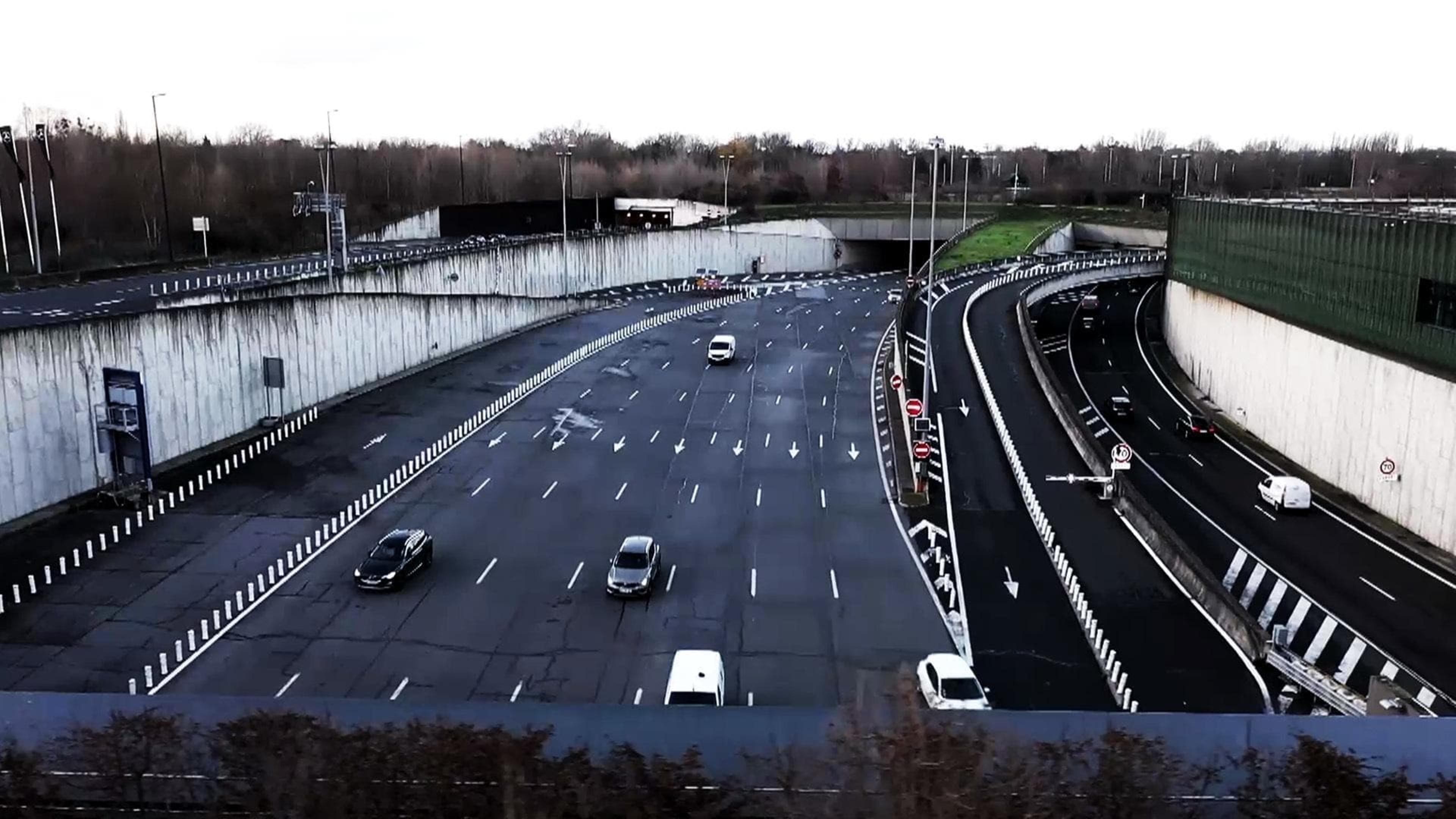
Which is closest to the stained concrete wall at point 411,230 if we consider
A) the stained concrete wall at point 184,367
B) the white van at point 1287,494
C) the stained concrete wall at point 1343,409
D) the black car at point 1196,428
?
the stained concrete wall at point 184,367

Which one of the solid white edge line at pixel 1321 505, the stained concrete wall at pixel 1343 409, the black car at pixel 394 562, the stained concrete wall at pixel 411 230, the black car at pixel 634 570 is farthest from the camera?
the stained concrete wall at pixel 411 230

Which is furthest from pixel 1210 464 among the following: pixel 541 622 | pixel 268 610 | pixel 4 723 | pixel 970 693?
pixel 4 723

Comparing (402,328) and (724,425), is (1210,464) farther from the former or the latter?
(402,328)

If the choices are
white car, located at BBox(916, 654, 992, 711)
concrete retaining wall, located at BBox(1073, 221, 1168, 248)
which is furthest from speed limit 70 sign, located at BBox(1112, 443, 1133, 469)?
concrete retaining wall, located at BBox(1073, 221, 1168, 248)

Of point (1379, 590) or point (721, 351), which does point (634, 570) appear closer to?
point (1379, 590)

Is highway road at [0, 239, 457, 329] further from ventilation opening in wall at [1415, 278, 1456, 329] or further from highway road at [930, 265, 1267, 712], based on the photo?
ventilation opening in wall at [1415, 278, 1456, 329]

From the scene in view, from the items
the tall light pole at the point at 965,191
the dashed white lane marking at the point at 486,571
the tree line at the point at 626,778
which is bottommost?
the dashed white lane marking at the point at 486,571

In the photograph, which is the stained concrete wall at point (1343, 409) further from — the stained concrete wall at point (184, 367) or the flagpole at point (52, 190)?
the flagpole at point (52, 190)
